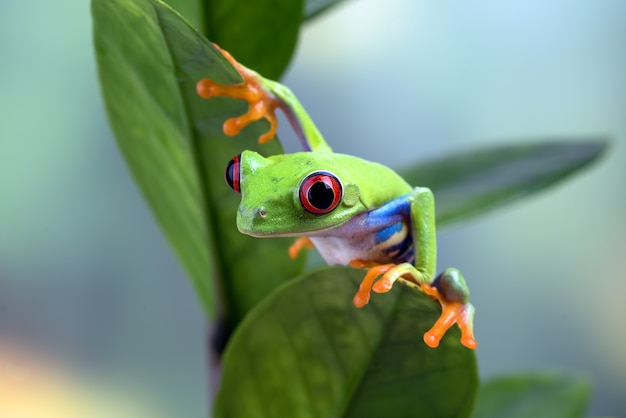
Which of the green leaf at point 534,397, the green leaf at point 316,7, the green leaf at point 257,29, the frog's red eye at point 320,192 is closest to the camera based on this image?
the frog's red eye at point 320,192

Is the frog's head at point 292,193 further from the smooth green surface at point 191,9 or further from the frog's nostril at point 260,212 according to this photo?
the smooth green surface at point 191,9

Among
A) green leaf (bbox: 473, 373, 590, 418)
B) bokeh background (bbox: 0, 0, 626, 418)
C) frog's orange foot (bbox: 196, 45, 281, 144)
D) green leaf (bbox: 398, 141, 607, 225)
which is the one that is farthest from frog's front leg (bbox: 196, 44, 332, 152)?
bokeh background (bbox: 0, 0, 626, 418)

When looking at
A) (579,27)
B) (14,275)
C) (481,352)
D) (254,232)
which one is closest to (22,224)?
(14,275)

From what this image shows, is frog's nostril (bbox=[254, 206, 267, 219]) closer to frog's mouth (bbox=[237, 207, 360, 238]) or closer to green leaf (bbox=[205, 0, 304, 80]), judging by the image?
frog's mouth (bbox=[237, 207, 360, 238])

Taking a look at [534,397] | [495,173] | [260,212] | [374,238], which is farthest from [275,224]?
[534,397]

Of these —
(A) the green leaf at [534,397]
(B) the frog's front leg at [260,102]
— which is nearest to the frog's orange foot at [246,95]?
(B) the frog's front leg at [260,102]
